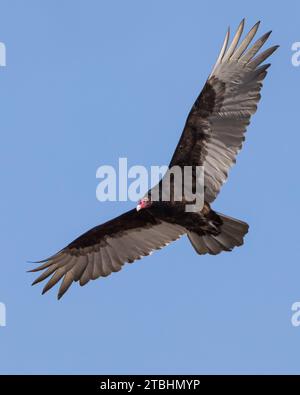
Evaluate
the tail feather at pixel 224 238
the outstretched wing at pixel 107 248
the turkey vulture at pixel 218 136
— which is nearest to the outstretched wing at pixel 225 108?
the turkey vulture at pixel 218 136

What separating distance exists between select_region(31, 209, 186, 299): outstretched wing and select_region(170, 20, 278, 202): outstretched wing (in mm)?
1283

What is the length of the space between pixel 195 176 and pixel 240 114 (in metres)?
0.94

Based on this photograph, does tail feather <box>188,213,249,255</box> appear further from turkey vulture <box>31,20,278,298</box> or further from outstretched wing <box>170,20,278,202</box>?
outstretched wing <box>170,20,278,202</box>

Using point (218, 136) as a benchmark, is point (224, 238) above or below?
below

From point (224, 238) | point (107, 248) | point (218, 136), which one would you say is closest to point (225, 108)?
point (218, 136)

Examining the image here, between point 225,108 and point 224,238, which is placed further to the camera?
point 224,238

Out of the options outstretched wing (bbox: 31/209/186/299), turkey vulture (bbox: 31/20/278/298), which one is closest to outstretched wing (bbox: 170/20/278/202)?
turkey vulture (bbox: 31/20/278/298)

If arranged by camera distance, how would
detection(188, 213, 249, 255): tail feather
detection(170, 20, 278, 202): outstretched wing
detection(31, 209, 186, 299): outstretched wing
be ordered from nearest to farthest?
detection(170, 20, 278, 202): outstretched wing, detection(188, 213, 249, 255): tail feather, detection(31, 209, 186, 299): outstretched wing

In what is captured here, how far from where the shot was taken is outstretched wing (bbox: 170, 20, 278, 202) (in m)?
14.0

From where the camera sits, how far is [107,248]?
15.4m

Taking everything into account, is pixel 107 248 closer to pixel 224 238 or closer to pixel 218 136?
pixel 224 238

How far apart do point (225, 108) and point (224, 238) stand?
160 cm
